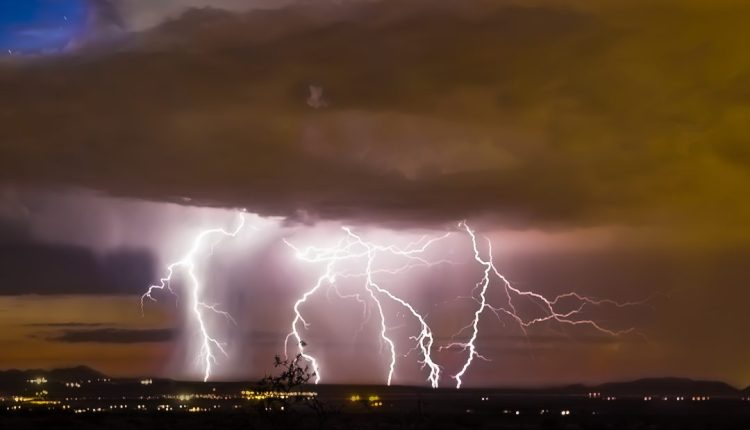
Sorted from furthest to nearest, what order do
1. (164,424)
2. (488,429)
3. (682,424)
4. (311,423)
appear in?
1. (682,424)
2. (488,429)
3. (164,424)
4. (311,423)

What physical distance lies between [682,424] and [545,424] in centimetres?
1183

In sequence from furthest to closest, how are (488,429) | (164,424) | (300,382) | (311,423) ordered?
(488,429)
(164,424)
(311,423)
(300,382)

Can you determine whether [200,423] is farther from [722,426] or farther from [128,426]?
[722,426]

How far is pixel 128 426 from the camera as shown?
6669 cm

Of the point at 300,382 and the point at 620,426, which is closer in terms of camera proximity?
the point at 300,382

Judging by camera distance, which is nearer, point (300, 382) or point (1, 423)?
point (300, 382)

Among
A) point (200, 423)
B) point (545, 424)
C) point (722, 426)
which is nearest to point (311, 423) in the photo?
point (200, 423)

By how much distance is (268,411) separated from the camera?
4172 cm

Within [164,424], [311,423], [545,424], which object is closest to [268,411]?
[311,423]

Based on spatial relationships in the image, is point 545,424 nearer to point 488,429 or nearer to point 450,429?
point 488,429

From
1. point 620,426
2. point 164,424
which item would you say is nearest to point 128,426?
point 164,424

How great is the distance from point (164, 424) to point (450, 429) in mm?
18851

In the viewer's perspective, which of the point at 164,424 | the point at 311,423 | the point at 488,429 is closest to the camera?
the point at 311,423

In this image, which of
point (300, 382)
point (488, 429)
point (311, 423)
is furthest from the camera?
point (488, 429)
